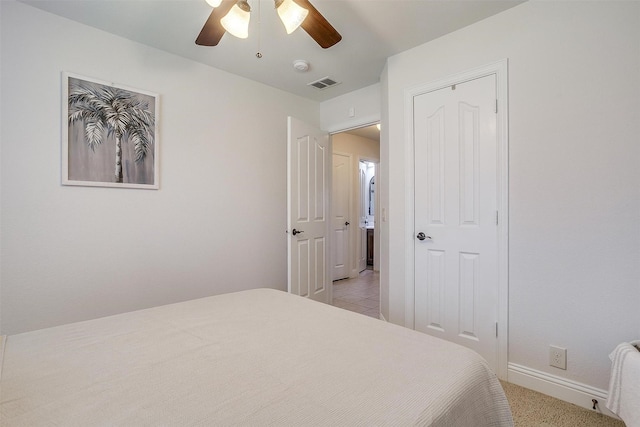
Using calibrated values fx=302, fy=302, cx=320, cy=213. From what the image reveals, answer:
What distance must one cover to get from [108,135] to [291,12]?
5.41 feet

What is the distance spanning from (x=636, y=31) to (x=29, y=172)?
3.64 m

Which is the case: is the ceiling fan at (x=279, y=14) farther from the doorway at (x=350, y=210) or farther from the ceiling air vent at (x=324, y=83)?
the doorway at (x=350, y=210)

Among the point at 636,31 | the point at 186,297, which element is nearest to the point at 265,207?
the point at 186,297

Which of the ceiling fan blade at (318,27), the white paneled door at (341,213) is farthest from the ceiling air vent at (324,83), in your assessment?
the white paneled door at (341,213)

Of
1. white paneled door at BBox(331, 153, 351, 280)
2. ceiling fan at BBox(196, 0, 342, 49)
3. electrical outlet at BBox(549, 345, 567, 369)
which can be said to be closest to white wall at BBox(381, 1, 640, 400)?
electrical outlet at BBox(549, 345, 567, 369)

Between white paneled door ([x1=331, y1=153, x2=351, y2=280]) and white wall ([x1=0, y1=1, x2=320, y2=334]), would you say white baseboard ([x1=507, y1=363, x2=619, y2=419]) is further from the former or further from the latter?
white paneled door ([x1=331, y1=153, x2=351, y2=280])

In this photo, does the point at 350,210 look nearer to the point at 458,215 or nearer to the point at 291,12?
the point at 458,215

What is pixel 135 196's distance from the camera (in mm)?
2377

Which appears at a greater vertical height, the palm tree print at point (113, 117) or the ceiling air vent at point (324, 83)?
the ceiling air vent at point (324, 83)

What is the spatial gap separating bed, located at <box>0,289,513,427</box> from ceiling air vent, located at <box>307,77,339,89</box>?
252 cm

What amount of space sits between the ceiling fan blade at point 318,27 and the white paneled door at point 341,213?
10.6ft

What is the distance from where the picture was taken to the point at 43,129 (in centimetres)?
200

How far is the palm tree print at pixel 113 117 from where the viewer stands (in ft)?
6.96

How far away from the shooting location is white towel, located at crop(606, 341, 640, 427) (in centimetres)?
136
